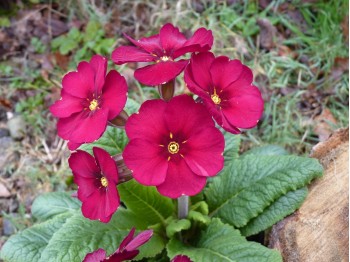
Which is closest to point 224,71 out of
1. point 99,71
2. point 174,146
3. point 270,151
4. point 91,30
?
point 174,146

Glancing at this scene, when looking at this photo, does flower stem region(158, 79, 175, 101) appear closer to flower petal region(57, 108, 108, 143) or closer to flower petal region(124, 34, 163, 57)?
flower petal region(124, 34, 163, 57)

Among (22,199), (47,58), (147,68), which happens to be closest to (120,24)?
(47,58)

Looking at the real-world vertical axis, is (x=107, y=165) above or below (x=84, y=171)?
above

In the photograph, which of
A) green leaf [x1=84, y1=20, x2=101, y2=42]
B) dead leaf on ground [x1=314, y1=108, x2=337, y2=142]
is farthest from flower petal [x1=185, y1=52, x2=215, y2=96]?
green leaf [x1=84, y1=20, x2=101, y2=42]

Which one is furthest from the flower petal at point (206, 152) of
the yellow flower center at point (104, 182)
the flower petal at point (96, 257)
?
the flower petal at point (96, 257)

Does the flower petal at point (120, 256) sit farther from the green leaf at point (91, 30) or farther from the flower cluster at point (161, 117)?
the green leaf at point (91, 30)

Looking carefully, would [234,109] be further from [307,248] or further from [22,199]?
[22,199]

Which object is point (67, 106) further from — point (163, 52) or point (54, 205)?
point (54, 205)
